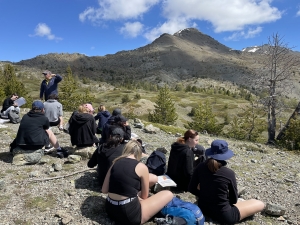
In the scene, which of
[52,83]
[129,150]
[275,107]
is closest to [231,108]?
[275,107]

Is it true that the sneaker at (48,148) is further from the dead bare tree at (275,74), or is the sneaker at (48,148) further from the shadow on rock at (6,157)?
the dead bare tree at (275,74)

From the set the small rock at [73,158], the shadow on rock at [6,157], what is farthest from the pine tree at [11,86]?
the small rock at [73,158]

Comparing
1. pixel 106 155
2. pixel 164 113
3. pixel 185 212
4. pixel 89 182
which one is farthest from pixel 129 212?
pixel 164 113

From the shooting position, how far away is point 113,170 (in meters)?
5.33

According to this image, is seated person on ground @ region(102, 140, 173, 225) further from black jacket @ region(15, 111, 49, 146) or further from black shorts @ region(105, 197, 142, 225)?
black jacket @ region(15, 111, 49, 146)

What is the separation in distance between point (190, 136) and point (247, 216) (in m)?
2.65

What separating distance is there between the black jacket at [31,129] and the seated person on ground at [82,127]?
4.00 ft

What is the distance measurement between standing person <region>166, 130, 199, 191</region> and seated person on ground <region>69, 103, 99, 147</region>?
3.78m

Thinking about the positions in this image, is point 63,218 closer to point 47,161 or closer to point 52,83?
point 47,161

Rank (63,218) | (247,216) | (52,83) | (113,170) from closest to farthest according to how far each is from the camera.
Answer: (113,170) → (63,218) → (247,216) → (52,83)

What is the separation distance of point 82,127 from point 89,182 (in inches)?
102

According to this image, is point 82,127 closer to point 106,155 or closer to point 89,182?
point 89,182

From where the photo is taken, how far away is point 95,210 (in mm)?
6402

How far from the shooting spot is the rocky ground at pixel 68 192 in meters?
6.09
